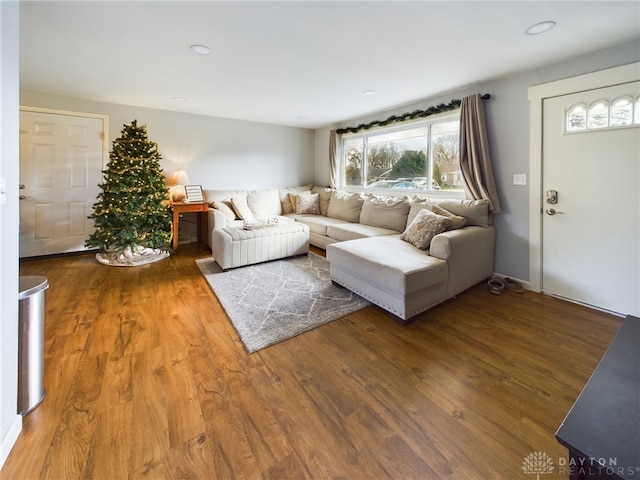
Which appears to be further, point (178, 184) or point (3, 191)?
point (178, 184)

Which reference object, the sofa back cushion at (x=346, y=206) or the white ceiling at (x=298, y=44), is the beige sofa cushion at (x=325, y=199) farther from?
the white ceiling at (x=298, y=44)

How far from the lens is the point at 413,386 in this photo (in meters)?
1.62

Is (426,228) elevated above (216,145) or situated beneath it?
situated beneath

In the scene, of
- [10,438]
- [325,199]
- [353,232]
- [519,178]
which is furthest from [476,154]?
[10,438]

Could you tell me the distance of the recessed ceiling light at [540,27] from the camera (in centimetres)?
206

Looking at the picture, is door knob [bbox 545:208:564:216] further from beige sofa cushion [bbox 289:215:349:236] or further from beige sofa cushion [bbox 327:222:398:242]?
beige sofa cushion [bbox 289:215:349:236]

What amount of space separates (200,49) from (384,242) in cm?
246

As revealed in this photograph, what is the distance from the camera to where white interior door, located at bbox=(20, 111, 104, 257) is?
3.79m

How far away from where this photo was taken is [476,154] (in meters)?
3.25

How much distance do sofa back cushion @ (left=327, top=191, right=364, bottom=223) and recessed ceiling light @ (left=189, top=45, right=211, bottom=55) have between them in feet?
9.22

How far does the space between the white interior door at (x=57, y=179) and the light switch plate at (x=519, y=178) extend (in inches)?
217

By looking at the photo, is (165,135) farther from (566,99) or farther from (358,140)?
(566,99)

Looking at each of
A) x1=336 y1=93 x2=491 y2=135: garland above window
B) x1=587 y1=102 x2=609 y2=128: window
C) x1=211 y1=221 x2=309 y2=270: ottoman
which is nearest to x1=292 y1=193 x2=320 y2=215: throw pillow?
x1=211 y1=221 x2=309 y2=270: ottoman

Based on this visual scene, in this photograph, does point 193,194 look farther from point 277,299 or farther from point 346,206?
point 277,299
